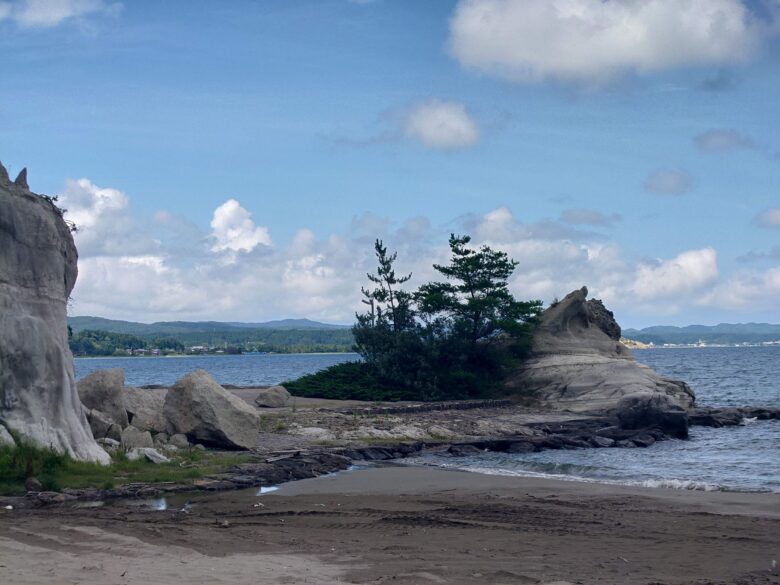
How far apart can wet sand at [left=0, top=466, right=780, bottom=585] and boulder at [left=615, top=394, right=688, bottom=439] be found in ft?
58.1

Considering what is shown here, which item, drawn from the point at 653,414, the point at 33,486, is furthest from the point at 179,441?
the point at 653,414

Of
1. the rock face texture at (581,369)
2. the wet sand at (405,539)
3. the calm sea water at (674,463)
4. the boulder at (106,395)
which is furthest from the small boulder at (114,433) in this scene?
the rock face texture at (581,369)

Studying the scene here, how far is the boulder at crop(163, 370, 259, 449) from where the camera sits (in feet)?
79.3

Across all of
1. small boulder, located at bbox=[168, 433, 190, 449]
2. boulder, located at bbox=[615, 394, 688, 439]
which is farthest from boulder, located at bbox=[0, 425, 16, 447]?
boulder, located at bbox=[615, 394, 688, 439]

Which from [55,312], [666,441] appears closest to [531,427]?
[666,441]

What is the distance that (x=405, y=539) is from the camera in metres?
13.5

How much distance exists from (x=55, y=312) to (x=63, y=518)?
5915 mm

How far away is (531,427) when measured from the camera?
36.7 m

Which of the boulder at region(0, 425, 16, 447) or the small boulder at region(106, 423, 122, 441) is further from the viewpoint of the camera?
the small boulder at region(106, 423, 122, 441)

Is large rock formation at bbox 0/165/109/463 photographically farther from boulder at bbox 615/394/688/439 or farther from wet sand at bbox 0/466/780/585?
boulder at bbox 615/394/688/439

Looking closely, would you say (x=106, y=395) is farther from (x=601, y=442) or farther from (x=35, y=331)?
(x=601, y=442)

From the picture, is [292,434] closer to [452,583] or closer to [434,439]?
[434,439]

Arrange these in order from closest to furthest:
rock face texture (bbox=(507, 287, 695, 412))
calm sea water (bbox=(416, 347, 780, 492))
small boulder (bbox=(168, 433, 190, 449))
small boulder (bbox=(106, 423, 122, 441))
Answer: small boulder (bbox=(106, 423, 122, 441)) < calm sea water (bbox=(416, 347, 780, 492)) < small boulder (bbox=(168, 433, 190, 449)) < rock face texture (bbox=(507, 287, 695, 412))

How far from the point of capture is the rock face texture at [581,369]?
4506 cm
